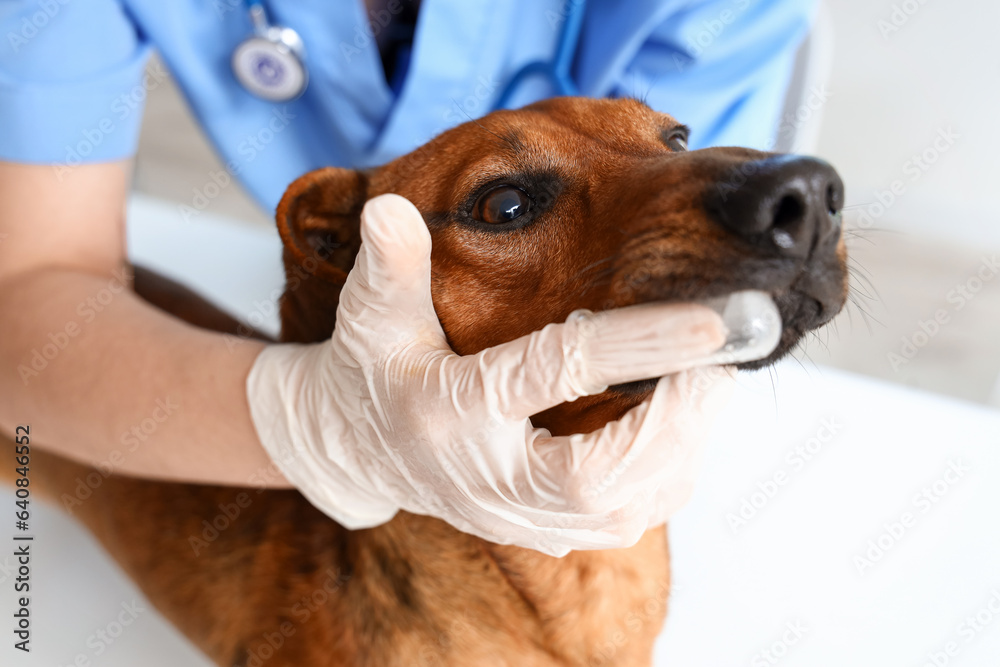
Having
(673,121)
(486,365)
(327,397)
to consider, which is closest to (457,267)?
(486,365)

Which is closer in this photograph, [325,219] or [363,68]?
[325,219]

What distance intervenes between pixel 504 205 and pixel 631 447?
55 centimetres

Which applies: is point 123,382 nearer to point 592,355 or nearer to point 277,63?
point 277,63

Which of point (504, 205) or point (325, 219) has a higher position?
point (504, 205)

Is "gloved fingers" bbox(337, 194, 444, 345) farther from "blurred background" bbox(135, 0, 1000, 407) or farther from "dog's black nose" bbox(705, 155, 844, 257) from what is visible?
"blurred background" bbox(135, 0, 1000, 407)

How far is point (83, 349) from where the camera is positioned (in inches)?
72.8

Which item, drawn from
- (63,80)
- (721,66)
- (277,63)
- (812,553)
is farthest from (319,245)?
(812,553)

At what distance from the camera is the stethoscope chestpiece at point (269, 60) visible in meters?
2.18

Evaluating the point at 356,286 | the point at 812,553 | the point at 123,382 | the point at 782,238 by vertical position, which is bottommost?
the point at 812,553

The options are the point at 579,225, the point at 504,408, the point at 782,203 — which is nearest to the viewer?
the point at 782,203

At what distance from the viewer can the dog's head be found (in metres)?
1.02

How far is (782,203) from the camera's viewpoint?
1005 millimetres

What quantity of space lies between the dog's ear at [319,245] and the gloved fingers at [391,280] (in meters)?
0.26

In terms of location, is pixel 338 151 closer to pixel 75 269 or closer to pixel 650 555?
pixel 75 269
